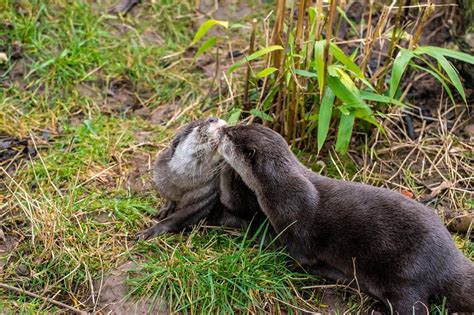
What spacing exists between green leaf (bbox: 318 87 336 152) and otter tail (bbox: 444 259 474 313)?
951 mm

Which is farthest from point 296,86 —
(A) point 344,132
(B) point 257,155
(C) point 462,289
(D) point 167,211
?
(C) point 462,289

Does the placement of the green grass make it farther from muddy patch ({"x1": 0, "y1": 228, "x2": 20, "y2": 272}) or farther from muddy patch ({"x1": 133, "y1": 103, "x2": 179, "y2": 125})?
muddy patch ({"x1": 133, "y1": 103, "x2": 179, "y2": 125})

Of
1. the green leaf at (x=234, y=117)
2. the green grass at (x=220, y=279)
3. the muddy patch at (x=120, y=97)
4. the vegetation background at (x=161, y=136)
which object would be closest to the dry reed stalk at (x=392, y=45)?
the vegetation background at (x=161, y=136)

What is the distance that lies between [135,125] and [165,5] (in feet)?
3.91

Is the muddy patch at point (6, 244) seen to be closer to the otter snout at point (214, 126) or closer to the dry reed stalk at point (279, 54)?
the otter snout at point (214, 126)

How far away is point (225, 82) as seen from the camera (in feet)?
15.0

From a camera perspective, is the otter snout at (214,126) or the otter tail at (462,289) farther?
the otter snout at (214,126)

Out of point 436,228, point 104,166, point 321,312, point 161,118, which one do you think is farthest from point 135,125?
point 436,228

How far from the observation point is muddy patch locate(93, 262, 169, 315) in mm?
3090

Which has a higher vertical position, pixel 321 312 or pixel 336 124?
pixel 336 124

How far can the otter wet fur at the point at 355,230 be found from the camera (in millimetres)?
2904

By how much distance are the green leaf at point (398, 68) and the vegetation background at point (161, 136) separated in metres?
0.19

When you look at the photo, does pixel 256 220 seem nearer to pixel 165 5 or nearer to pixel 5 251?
pixel 5 251

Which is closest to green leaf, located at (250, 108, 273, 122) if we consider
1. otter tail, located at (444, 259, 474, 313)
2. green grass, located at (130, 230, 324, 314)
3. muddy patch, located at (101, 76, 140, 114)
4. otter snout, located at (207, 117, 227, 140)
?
otter snout, located at (207, 117, 227, 140)
